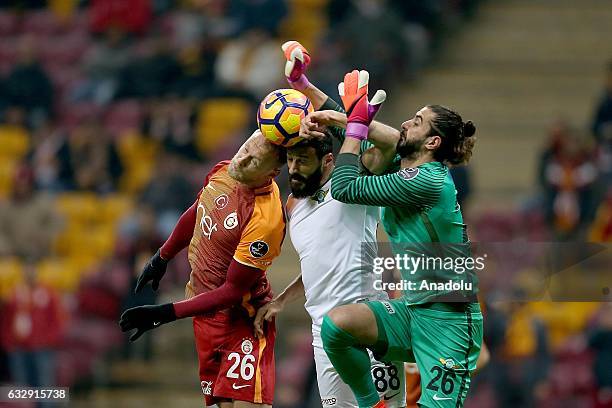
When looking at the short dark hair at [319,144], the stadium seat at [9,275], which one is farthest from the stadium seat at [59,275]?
the short dark hair at [319,144]

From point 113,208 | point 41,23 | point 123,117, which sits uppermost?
point 41,23

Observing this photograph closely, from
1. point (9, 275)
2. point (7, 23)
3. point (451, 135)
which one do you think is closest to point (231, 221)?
point (451, 135)

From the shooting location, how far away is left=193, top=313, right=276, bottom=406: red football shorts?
7023 mm

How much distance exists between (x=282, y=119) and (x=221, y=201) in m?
0.65

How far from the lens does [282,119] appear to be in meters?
6.70

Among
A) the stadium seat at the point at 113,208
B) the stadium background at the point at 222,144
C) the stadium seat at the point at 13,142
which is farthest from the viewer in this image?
the stadium seat at the point at 13,142

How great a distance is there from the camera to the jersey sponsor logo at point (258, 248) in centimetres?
683

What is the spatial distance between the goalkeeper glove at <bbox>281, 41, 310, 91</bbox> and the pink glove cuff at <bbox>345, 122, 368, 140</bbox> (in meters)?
0.63

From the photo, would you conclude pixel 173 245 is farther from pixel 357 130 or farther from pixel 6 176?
pixel 6 176

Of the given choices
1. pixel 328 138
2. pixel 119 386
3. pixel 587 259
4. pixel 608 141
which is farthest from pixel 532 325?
pixel 328 138

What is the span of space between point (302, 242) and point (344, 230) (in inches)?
9.4

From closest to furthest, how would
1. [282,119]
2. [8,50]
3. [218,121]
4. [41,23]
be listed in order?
[282,119] → [218,121] → [8,50] → [41,23]

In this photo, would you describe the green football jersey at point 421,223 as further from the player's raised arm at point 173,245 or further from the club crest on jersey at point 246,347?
the player's raised arm at point 173,245

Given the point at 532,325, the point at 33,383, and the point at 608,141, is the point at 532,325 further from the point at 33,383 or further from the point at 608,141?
the point at 33,383
